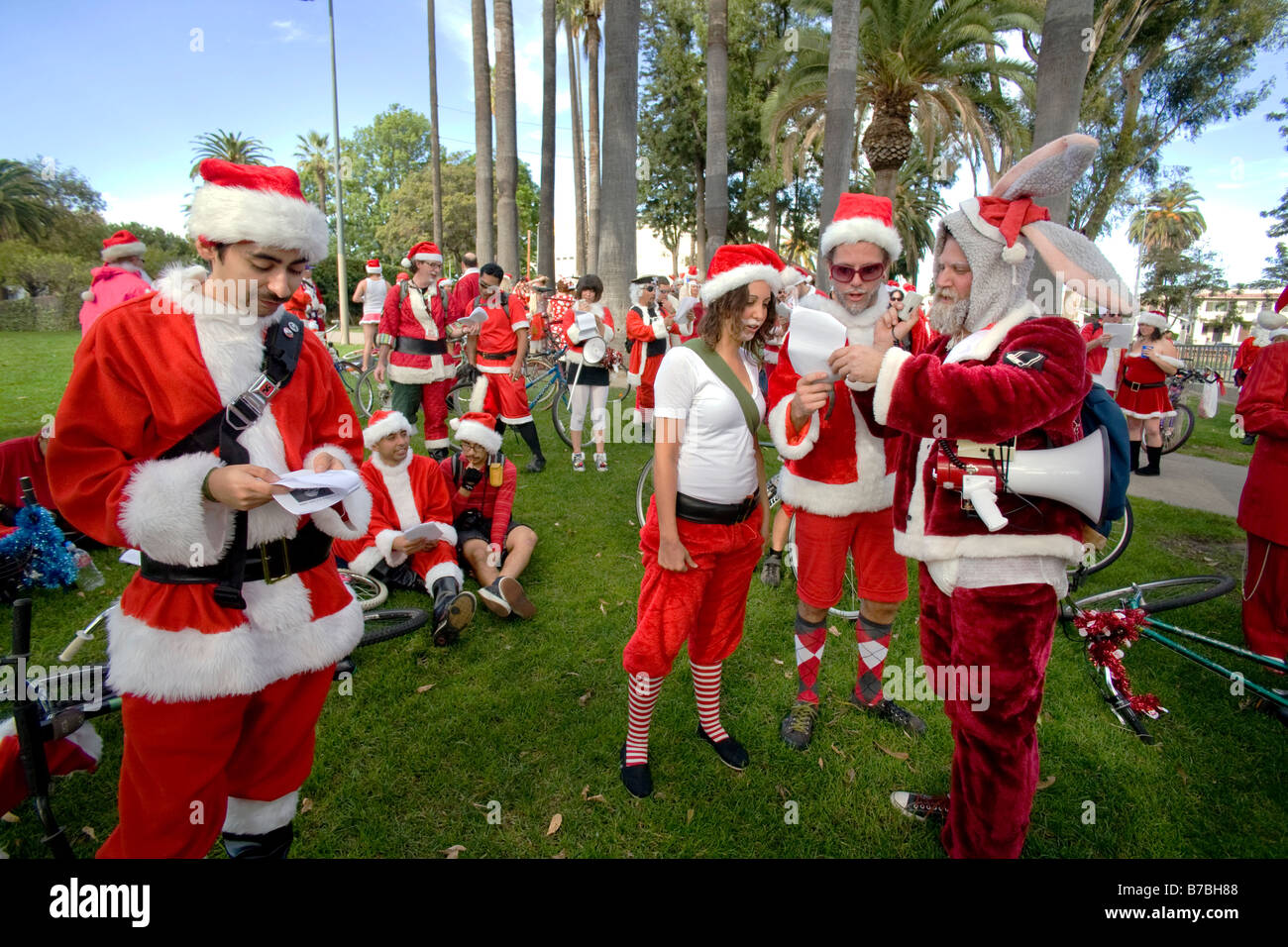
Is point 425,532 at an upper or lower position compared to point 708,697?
upper

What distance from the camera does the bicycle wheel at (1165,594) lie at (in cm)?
402

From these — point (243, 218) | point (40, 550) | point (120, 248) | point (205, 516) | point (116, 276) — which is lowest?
point (40, 550)

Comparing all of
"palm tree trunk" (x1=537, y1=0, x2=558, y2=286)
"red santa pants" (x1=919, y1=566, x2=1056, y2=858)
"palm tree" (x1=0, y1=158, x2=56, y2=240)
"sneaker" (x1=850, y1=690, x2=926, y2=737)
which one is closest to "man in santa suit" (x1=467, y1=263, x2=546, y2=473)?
"sneaker" (x1=850, y1=690, x2=926, y2=737)

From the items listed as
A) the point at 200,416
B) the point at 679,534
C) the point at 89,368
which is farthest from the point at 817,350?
the point at 89,368

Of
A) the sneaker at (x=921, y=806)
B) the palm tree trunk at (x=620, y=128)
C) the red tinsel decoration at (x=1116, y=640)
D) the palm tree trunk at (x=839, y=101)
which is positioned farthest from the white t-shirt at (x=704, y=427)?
the palm tree trunk at (x=620, y=128)

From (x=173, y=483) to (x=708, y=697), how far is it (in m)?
2.42

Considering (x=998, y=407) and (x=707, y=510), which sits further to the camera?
(x=707, y=510)

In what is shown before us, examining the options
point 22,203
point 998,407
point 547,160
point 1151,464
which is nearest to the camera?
point 998,407

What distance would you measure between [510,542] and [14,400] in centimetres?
1116

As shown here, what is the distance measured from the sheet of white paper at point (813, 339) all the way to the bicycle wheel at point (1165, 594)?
279 centimetres

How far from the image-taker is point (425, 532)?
4.62 m

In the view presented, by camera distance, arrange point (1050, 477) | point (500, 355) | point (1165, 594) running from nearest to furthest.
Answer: point (1050, 477), point (1165, 594), point (500, 355)

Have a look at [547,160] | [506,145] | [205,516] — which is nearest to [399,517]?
[205,516]

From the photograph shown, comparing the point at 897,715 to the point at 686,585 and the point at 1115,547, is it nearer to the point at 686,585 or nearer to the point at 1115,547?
the point at 686,585
